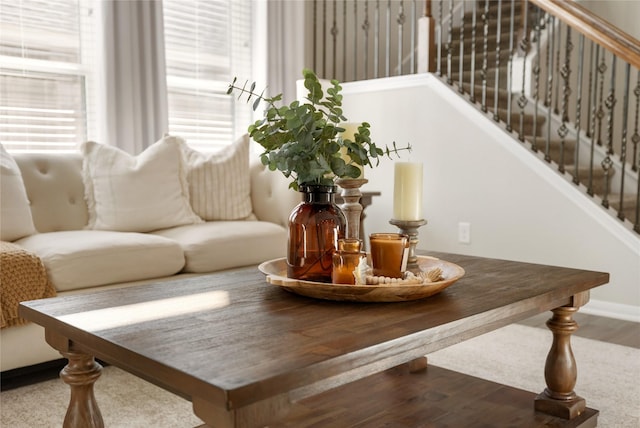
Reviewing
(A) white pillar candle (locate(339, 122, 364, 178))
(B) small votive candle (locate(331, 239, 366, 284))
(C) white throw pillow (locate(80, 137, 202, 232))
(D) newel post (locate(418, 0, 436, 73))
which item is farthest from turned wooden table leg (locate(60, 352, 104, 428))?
(D) newel post (locate(418, 0, 436, 73))

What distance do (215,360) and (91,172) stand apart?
2239 millimetres

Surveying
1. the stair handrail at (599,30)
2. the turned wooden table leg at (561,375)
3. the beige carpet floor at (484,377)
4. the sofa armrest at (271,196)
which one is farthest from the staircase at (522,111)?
the turned wooden table leg at (561,375)

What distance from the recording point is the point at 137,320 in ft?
4.16

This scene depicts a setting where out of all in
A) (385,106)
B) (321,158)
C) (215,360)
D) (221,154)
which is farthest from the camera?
(385,106)

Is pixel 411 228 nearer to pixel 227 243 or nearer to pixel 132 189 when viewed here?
pixel 227 243

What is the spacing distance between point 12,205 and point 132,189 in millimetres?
575

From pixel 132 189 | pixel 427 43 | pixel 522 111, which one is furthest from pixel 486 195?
pixel 132 189

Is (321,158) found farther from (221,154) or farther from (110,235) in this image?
(221,154)

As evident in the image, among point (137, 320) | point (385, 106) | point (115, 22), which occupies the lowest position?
point (137, 320)

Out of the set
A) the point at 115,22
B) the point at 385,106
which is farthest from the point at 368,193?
the point at 115,22

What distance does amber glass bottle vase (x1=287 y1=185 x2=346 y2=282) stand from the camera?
1.56 m

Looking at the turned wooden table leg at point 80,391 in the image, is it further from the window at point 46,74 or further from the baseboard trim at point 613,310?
the baseboard trim at point 613,310

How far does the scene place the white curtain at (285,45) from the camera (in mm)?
4535

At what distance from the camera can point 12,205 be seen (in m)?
2.55
